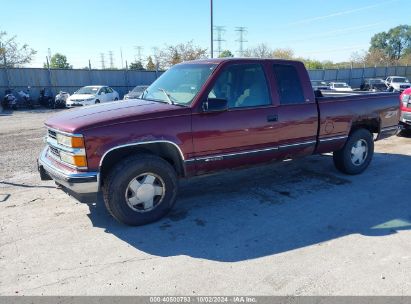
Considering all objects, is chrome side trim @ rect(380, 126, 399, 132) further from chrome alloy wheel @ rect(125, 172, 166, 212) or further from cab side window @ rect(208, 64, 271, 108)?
chrome alloy wheel @ rect(125, 172, 166, 212)

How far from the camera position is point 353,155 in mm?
6211

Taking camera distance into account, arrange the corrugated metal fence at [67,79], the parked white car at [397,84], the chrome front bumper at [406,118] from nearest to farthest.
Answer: the chrome front bumper at [406,118] → the corrugated metal fence at [67,79] → the parked white car at [397,84]

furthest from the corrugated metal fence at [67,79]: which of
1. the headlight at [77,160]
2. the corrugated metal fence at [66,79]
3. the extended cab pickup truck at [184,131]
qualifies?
the headlight at [77,160]

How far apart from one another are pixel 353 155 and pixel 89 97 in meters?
17.1

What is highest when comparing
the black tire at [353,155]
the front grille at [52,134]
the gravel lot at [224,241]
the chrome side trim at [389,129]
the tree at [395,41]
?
the tree at [395,41]

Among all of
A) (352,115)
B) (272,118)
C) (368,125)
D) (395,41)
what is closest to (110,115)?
(272,118)

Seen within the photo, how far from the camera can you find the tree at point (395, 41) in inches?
3905

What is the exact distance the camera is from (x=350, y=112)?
5898 millimetres

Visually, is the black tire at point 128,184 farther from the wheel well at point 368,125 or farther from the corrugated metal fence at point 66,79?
the corrugated metal fence at point 66,79

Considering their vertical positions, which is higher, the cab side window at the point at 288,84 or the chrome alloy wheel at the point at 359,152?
the cab side window at the point at 288,84

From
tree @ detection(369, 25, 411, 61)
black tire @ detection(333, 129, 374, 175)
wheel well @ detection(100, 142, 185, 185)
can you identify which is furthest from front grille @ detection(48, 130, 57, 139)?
tree @ detection(369, 25, 411, 61)

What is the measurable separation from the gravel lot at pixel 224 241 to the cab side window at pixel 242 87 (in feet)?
4.60

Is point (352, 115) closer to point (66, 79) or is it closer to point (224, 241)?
point (224, 241)

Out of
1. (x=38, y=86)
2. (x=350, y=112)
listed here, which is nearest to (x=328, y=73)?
(x=38, y=86)
